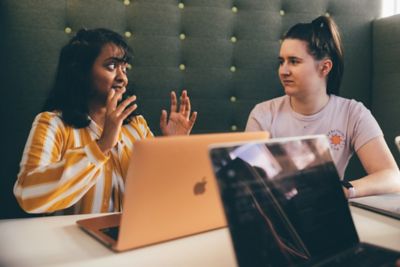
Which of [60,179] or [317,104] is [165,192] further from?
[317,104]

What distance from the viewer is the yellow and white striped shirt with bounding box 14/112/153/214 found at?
3.65ft

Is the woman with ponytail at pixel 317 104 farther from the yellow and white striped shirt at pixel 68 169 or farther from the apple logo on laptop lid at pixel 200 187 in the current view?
the apple logo on laptop lid at pixel 200 187

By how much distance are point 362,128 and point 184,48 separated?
2.93 feet

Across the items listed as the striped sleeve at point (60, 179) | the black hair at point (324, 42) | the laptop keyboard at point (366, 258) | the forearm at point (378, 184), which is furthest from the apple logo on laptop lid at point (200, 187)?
the black hair at point (324, 42)

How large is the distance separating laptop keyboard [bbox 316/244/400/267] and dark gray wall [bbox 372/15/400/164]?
1.35 m

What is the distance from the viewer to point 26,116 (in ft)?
5.52

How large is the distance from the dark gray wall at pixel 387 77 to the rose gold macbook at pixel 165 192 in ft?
4.70

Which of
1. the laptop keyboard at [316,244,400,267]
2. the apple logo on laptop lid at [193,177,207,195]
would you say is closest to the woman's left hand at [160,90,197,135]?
the apple logo on laptop lid at [193,177,207,195]

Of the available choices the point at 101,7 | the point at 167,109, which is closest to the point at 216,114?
the point at 167,109

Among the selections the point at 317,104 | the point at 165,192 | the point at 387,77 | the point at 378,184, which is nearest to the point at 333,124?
the point at 317,104

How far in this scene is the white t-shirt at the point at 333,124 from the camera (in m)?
1.68

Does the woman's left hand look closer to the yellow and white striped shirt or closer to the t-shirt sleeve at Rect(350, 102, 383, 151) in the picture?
the yellow and white striped shirt

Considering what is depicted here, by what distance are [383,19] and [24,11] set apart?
177 centimetres

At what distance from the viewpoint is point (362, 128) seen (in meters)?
1.66
